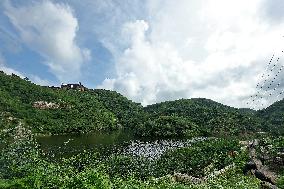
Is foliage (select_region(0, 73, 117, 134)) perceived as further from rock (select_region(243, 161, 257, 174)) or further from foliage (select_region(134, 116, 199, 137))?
rock (select_region(243, 161, 257, 174))

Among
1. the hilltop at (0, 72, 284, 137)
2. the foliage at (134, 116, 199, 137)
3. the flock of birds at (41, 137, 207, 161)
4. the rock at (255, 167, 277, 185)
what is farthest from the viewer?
the hilltop at (0, 72, 284, 137)

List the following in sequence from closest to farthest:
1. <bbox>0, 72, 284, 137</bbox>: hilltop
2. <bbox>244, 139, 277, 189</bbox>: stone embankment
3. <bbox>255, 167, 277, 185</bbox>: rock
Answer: <bbox>244, 139, 277, 189</bbox>: stone embankment < <bbox>255, 167, 277, 185</bbox>: rock < <bbox>0, 72, 284, 137</bbox>: hilltop

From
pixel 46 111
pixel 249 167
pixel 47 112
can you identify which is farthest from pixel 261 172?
pixel 46 111

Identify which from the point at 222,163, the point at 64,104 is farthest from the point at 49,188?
the point at 64,104

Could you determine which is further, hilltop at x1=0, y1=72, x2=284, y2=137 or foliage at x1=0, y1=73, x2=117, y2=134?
foliage at x1=0, y1=73, x2=117, y2=134

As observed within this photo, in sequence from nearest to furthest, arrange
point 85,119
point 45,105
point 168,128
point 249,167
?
1. point 249,167
2. point 168,128
3. point 85,119
4. point 45,105

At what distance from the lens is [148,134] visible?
14850 centimetres

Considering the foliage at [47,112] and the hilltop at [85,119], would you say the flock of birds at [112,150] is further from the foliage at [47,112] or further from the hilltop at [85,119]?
the foliage at [47,112]

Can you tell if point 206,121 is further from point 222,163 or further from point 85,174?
point 85,174

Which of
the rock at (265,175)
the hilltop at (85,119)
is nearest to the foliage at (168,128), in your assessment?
the hilltop at (85,119)

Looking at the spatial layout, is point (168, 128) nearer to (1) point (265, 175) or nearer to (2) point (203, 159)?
A: (2) point (203, 159)

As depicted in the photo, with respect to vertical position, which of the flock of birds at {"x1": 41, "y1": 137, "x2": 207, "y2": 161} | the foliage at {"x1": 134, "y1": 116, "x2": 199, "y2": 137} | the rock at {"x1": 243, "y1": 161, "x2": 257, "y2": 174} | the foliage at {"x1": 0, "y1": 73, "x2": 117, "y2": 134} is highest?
the foliage at {"x1": 0, "y1": 73, "x2": 117, "y2": 134}

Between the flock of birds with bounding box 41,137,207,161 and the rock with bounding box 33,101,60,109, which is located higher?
the rock with bounding box 33,101,60,109

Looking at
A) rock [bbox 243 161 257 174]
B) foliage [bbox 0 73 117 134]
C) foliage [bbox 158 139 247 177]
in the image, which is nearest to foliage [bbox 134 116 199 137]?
foliage [bbox 0 73 117 134]
